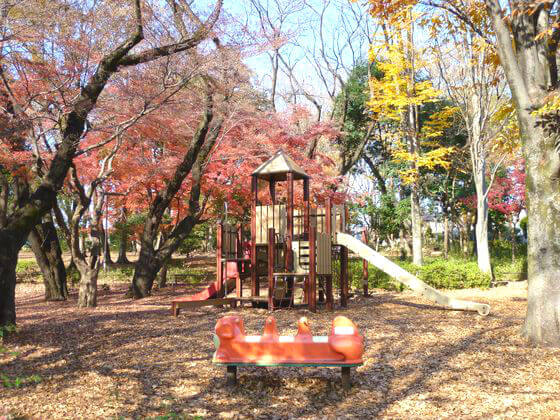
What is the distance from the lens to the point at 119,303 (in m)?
11.7

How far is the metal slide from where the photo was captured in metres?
9.27

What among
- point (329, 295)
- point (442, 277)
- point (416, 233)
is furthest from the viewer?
point (416, 233)

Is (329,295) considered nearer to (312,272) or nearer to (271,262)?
(312,272)

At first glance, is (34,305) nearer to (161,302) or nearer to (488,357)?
(161,302)

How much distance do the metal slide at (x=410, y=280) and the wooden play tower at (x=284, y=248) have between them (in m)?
0.46

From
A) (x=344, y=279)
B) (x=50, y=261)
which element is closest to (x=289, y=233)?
(x=344, y=279)

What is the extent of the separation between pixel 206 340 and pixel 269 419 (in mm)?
2997

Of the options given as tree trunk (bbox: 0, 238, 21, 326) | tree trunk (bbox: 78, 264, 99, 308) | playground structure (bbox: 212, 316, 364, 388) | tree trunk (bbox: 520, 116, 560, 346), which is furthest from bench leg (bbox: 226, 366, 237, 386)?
tree trunk (bbox: 78, 264, 99, 308)

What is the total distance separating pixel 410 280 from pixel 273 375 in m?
5.34

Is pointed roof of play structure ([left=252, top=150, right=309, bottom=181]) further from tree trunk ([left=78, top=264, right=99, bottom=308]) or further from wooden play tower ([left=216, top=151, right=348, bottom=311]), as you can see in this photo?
tree trunk ([left=78, top=264, right=99, bottom=308])

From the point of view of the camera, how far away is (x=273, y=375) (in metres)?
5.17

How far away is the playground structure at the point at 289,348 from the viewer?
450cm

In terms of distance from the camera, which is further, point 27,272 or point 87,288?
point 27,272

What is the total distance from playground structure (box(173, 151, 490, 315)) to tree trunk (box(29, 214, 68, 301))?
13.4 feet
